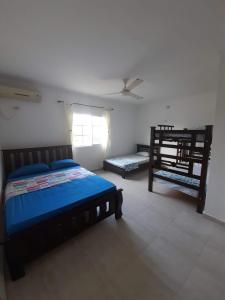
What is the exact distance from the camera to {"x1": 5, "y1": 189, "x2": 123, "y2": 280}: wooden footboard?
1.29m

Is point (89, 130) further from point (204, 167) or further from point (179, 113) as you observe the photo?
point (204, 167)

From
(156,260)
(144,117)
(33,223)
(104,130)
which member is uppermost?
(144,117)

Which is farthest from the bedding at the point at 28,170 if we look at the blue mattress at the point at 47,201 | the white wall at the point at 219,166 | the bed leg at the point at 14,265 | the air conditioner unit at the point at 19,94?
the white wall at the point at 219,166

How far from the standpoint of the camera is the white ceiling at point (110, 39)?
1157mm

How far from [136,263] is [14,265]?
4.07ft

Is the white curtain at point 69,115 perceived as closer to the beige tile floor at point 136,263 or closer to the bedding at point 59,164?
the bedding at point 59,164

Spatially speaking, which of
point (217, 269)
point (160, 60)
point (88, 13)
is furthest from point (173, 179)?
point (88, 13)

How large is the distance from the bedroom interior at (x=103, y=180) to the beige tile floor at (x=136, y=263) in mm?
10

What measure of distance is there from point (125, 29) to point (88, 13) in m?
0.41

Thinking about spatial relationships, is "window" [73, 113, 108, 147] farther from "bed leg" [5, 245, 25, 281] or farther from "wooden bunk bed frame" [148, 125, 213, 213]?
"bed leg" [5, 245, 25, 281]

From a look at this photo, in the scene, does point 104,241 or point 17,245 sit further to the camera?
point 104,241

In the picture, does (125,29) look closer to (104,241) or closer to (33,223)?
(33,223)

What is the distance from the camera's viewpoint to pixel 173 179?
277cm

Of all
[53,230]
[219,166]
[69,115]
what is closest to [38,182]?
[53,230]
